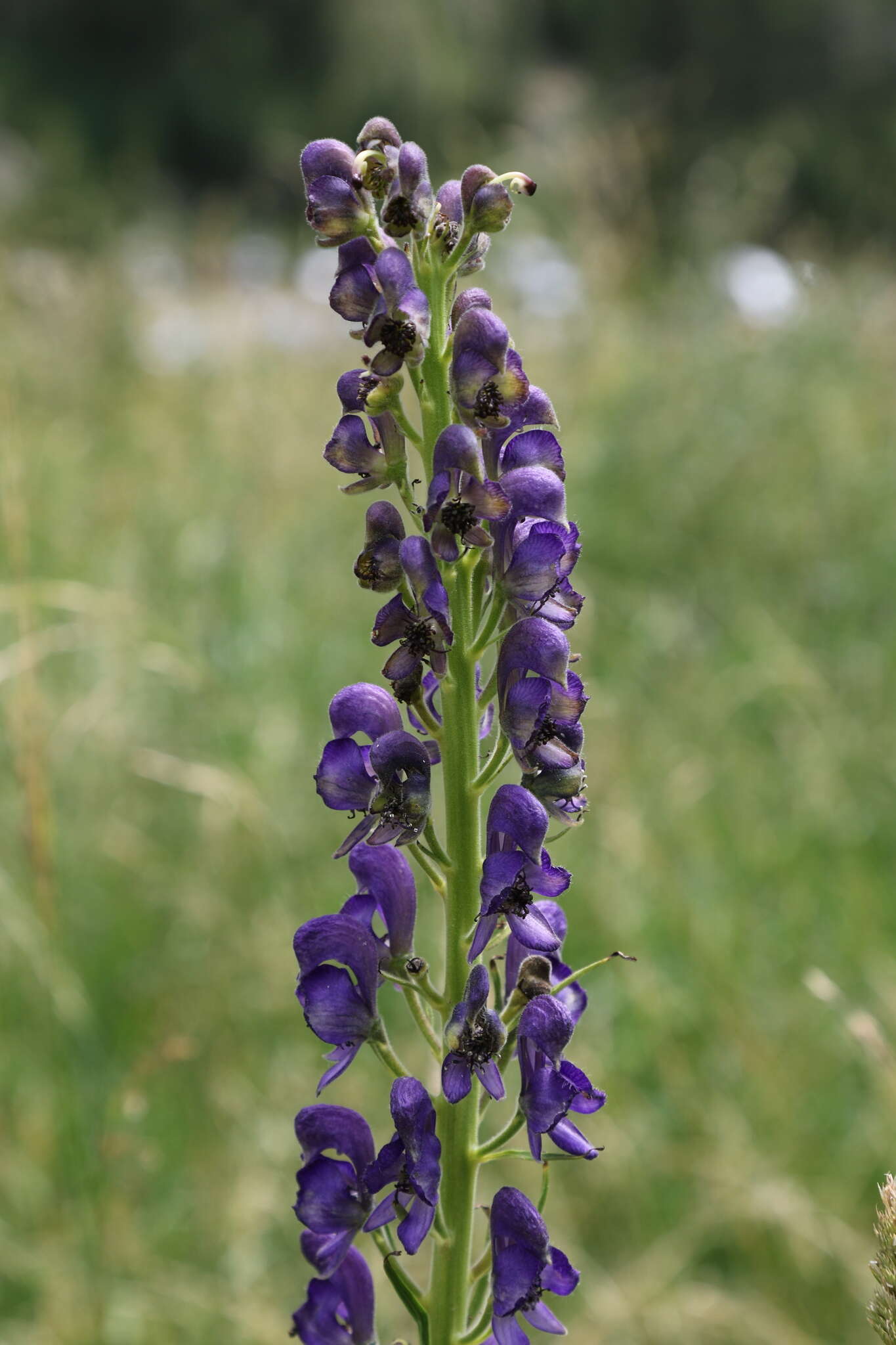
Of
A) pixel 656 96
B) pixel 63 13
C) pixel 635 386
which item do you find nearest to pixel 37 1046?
pixel 635 386

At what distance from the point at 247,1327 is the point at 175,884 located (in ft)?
6.24

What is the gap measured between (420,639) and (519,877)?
0.32 m

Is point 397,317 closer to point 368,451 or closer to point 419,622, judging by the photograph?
point 368,451

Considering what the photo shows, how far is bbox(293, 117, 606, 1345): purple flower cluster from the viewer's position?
1.42 metres

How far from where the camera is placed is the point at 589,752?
4.30m

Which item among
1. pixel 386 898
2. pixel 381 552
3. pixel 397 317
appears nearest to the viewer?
pixel 397 317

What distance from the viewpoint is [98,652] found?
534 cm

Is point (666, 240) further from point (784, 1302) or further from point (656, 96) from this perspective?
point (784, 1302)

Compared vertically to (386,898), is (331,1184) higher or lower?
lower

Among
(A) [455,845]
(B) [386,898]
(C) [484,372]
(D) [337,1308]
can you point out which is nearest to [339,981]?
(B) [386,898]

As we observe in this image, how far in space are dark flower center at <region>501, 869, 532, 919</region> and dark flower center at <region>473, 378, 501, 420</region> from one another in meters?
0.57

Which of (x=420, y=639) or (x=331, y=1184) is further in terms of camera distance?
(x=331, y=1184)

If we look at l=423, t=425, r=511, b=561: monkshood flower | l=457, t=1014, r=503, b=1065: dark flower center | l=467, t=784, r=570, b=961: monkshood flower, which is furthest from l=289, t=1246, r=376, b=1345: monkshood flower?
l=423, t=425, r=511, b=561: monkshood flower

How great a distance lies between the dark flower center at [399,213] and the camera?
1429 mm
